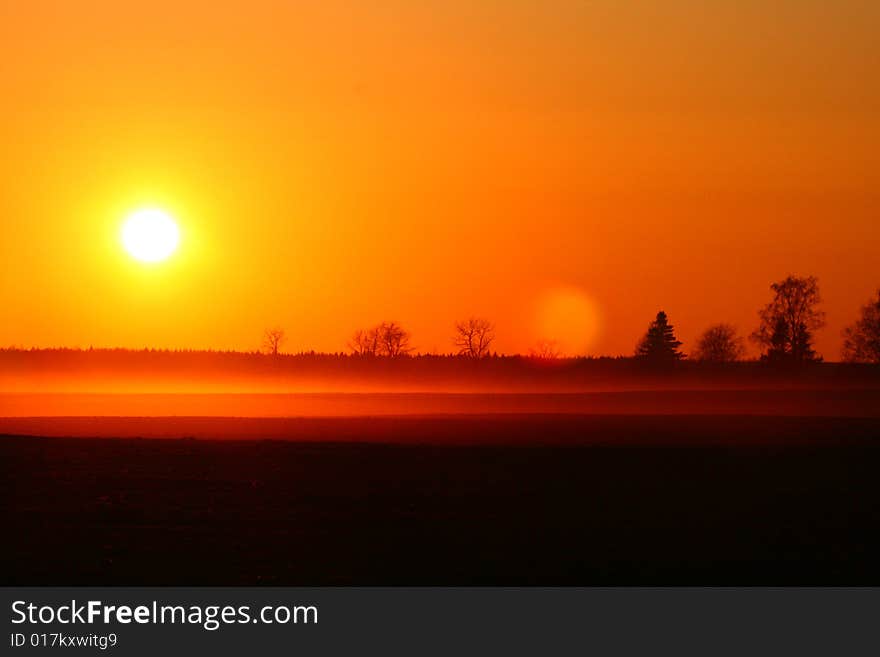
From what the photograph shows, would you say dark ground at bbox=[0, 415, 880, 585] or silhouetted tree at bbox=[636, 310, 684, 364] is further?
silhouetted tree at bbox=[636, 310, 684, 364]

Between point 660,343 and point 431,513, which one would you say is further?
point 660,343

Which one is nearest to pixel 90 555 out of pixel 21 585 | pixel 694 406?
pixel 21 585

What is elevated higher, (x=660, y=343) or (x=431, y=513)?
(x=660, y=343)

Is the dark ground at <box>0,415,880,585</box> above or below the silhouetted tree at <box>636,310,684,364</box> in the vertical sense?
below

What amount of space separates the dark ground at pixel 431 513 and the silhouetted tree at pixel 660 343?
9913 cm

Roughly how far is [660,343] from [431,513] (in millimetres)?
114294

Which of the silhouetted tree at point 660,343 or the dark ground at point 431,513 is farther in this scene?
the silhouetted tree at point 660,343

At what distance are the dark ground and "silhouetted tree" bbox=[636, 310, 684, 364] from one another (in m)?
99.1

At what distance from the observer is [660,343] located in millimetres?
134875

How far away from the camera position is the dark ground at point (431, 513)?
19.2 metres

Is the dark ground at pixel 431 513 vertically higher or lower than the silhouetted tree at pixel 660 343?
lower

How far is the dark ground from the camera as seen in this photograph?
63.1 feet
